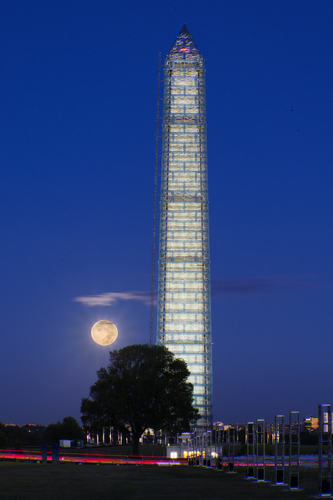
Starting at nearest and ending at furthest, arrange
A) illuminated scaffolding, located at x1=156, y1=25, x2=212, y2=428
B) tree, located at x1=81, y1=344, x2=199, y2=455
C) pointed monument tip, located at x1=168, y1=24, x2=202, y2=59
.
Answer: tree, located at x1=81, y1=344, x2=199, y2=455 < illuminated scaffolding, located at x1=156, y1=25, x2=212, y2=428 < pointed monument tip, located at x1=168, y1=24, x2=202, y2=59

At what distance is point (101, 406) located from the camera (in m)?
69.9

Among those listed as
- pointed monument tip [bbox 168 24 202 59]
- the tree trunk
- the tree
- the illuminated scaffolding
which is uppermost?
pointed monument tip [bbox 168 24 202 59]

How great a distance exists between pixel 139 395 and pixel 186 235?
55134mm

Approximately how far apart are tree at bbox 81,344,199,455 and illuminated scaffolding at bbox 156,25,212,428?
40.9 metres

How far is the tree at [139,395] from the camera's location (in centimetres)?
7025

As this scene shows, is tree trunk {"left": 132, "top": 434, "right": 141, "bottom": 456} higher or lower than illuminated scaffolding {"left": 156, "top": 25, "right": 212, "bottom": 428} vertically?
lower

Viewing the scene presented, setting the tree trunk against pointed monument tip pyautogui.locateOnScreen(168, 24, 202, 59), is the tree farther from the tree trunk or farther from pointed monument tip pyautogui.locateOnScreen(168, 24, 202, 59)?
pointed monument tip pyautogui.locateOnScreen(168, 24, 202, 59)

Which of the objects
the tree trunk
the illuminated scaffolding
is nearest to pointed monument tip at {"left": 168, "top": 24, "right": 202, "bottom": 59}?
the illuminated scaffolding

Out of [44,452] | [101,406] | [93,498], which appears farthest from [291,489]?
[101,406]

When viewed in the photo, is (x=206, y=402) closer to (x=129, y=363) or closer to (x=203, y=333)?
(x=203, y=333)

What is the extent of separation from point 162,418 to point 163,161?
6566 centimetres

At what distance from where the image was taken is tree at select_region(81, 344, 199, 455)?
230ft

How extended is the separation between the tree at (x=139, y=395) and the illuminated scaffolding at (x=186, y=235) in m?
40.9

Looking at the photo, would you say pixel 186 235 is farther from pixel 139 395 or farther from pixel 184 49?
pixel 139 395
